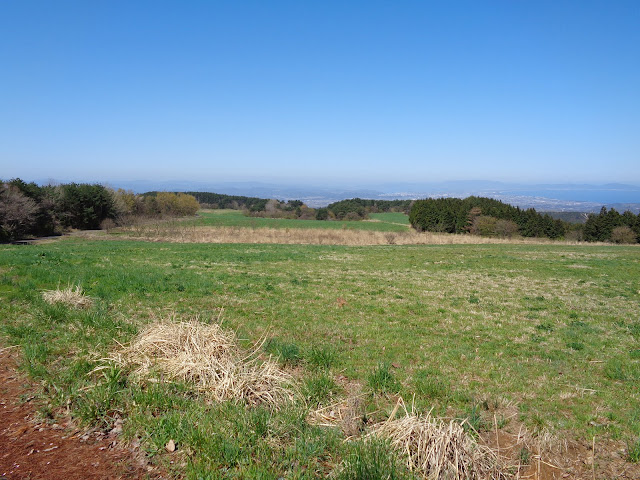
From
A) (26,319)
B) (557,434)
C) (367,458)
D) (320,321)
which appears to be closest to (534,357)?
(557,434)

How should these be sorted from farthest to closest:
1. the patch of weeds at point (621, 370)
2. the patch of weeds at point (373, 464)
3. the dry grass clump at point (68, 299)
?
the dry grass clump at point (68, 299), the patch of weeds at point (621, 370), the patch of weeds at point (373, 464)

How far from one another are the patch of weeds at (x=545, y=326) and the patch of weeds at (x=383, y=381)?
4.77 metres

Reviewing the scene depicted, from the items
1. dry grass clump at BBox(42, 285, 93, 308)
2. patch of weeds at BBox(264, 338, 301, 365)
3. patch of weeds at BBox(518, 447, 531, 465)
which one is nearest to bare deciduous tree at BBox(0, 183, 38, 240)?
dry grass clump at BBox(42, 285, 93, 308)

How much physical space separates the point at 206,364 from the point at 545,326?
24.2ft

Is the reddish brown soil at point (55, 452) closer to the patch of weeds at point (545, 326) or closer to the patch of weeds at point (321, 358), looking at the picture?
the patch of weeds at point (321, 358)

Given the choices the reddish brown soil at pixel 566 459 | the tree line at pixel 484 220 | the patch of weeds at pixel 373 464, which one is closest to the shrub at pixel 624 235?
the tree line at pixel 484 220

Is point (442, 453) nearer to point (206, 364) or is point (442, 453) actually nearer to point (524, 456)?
point (524, 456)

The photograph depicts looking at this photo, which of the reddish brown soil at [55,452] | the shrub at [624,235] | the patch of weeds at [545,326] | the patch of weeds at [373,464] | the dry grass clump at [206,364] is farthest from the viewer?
the shrub at [624,235]

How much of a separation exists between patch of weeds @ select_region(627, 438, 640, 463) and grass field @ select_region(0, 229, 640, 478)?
4.7 inches

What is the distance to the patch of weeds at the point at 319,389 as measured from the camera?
4.80 m

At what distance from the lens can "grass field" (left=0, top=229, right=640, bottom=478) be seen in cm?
390

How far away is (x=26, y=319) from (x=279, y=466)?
6.20 meters

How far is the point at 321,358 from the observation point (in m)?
5.97

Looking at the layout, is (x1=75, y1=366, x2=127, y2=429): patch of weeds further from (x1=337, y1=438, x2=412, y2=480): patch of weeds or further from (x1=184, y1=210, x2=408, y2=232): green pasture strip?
(x1=184, y1=210, x2=408, y2=232): green pasture strip
